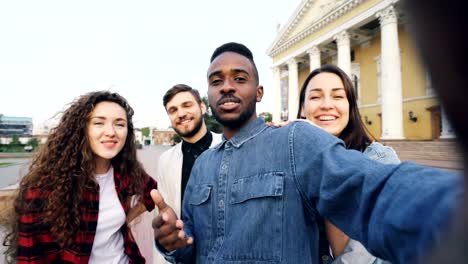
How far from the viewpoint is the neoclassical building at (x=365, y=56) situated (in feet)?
51.1

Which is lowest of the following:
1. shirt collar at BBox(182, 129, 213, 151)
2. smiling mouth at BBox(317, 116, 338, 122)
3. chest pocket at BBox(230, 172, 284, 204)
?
chest pocket at BBox(230, 172, 284, 204)

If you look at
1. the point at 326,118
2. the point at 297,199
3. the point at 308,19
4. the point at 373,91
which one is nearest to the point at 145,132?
the point at 308,19

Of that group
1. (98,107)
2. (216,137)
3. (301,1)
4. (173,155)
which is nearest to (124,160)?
(98,107)

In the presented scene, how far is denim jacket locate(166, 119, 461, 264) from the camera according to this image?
2.09 ft

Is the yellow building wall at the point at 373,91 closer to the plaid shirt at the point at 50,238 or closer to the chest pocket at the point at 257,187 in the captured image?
the chest pocket at the point at 257,187

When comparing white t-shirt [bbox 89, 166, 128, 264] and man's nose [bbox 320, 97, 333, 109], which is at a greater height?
man's nose [bbox 320, 97, 333, 109]

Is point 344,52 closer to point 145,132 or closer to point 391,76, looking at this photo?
point 391,76

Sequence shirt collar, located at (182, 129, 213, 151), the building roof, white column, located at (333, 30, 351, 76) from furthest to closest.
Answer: the building roof, white column, located at (333, 30, 351, 76), shirt collar, located at (182, 129, 213, 151)

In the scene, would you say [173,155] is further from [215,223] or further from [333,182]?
[333,182]

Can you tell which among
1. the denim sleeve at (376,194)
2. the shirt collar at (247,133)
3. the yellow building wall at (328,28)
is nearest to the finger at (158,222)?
the shirt collar at (247,133)

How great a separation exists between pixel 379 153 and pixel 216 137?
2.22 m

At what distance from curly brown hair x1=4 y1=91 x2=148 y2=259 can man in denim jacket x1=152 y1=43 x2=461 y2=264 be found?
964 mm

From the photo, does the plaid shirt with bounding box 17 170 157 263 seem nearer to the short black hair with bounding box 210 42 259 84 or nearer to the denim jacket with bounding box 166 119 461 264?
the denim jacket with bounding box 166 119 461 264

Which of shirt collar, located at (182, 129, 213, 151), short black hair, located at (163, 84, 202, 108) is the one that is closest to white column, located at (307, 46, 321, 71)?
short black hair, located at (163, 84, 202, 108)
